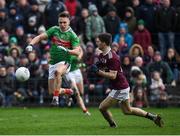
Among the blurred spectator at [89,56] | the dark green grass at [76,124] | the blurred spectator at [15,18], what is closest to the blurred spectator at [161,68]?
the blurred spectator at [89,56]

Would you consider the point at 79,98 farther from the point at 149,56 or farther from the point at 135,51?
the point at 149,56

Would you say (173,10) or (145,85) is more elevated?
(173,10)

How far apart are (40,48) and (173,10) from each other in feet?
16.7

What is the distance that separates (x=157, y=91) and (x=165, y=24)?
296 cm

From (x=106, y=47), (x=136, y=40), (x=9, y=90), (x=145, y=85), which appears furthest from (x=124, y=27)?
(x=106, y=47)

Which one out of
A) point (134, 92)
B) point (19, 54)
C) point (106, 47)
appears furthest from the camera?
point (19, 54)

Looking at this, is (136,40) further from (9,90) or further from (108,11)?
(9,90)

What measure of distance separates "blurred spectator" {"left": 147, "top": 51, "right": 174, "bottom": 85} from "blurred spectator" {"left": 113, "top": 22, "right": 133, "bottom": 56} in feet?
4.33

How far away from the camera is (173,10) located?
85.6 ft

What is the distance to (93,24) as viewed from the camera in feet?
87.1

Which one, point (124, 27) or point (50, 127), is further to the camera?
point (124, 27)

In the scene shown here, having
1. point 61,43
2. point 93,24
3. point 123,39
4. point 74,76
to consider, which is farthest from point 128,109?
point 93,24

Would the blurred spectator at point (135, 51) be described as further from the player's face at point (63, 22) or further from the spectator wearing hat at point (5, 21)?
the player's face at point (63, 22)

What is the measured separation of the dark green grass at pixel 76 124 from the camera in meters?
14.5
